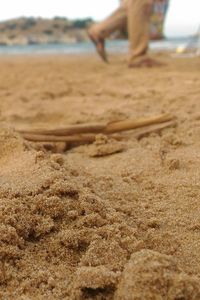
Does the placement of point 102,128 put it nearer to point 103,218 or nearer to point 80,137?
point 80,137

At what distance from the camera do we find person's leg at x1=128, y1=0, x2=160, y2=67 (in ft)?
17.5

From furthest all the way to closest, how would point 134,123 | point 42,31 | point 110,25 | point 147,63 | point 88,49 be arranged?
point 42,31
point 88,49
point 110,25
point 147,63
point 134,123

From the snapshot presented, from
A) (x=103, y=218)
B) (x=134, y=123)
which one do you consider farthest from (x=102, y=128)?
(x=103, y=218)

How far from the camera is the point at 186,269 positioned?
1009mm

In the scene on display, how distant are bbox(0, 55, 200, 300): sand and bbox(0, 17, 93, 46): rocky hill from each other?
105ft

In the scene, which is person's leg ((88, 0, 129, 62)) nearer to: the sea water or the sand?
the sand

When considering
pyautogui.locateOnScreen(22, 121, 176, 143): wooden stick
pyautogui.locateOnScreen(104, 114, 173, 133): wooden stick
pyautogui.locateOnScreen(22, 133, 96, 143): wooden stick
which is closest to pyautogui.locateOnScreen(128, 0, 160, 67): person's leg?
pyautogui.locateOnScreen(104, 114, 173, 133): wooden stick

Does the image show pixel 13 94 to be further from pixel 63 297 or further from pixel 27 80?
pixel 63 297

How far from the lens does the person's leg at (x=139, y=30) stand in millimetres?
5328

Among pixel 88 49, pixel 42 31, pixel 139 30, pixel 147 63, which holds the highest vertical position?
pixel 139 30

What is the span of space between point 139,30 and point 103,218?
14.9 ft

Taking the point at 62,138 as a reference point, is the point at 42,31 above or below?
below

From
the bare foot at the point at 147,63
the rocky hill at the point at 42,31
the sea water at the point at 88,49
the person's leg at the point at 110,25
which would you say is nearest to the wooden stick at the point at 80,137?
the bare foot at the point at 147,63

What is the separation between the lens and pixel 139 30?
213 inches
